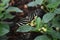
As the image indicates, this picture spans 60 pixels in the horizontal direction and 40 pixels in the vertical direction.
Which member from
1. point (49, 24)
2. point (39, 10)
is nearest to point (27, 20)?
point (39, 10)

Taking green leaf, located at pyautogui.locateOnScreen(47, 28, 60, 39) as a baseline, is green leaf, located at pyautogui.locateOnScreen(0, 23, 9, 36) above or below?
above

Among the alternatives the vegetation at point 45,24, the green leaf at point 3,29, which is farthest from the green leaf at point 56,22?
the green leaf at point 3,29

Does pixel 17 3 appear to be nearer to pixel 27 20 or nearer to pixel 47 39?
Answer: pixel 27 20

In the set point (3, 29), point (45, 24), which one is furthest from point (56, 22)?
point (3, 29)

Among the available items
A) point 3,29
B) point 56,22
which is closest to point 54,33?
point 56,22

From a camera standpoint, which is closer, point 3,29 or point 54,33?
point 54,33

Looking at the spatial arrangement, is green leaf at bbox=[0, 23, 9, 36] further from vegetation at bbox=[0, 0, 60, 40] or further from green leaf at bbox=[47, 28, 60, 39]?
green leaf at bbox=[47, 28, 60, 39]

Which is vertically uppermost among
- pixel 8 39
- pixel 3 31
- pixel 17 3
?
pixel 17 3

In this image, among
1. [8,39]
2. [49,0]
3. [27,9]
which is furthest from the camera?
[27,9]

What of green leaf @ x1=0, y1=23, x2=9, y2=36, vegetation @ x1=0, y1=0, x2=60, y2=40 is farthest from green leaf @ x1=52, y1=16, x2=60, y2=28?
green leaf @ x1=0, y1=23, x2=9, y2=36

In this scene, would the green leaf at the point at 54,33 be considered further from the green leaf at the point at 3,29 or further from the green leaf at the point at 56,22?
the green leaf at the point at 3,29

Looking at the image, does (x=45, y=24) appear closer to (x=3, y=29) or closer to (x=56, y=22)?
(x=56, y=22)
